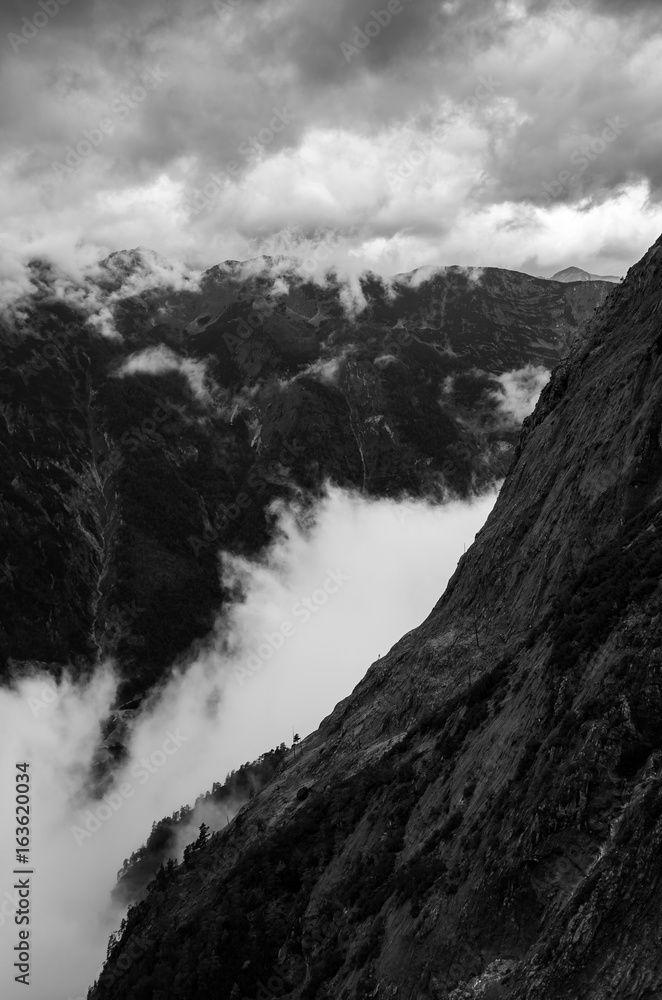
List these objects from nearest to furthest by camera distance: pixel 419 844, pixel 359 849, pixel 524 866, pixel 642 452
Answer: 1. pixel 524 866
2. pixel 419 844
3. pixel 642 452
4. pixel 359 849

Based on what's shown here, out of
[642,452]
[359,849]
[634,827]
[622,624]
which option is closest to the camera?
[634,827]

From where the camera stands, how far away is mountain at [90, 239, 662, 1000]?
83.3 feet

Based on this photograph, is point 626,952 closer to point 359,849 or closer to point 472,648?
point 359,849

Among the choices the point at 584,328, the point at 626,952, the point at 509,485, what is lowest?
the point at 626,952

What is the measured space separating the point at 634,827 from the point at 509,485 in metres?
54.8

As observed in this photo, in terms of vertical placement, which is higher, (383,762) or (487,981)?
(383,762)

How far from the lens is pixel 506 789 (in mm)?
34406

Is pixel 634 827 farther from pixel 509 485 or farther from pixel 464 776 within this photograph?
pixel 509 485

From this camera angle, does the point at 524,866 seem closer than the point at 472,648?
Yes

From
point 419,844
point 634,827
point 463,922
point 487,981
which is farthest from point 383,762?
point 634,827

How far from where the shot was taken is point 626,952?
21.3m

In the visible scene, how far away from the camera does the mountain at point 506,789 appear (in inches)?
999

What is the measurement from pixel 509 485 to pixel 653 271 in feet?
89.3

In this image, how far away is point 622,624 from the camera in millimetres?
32594
